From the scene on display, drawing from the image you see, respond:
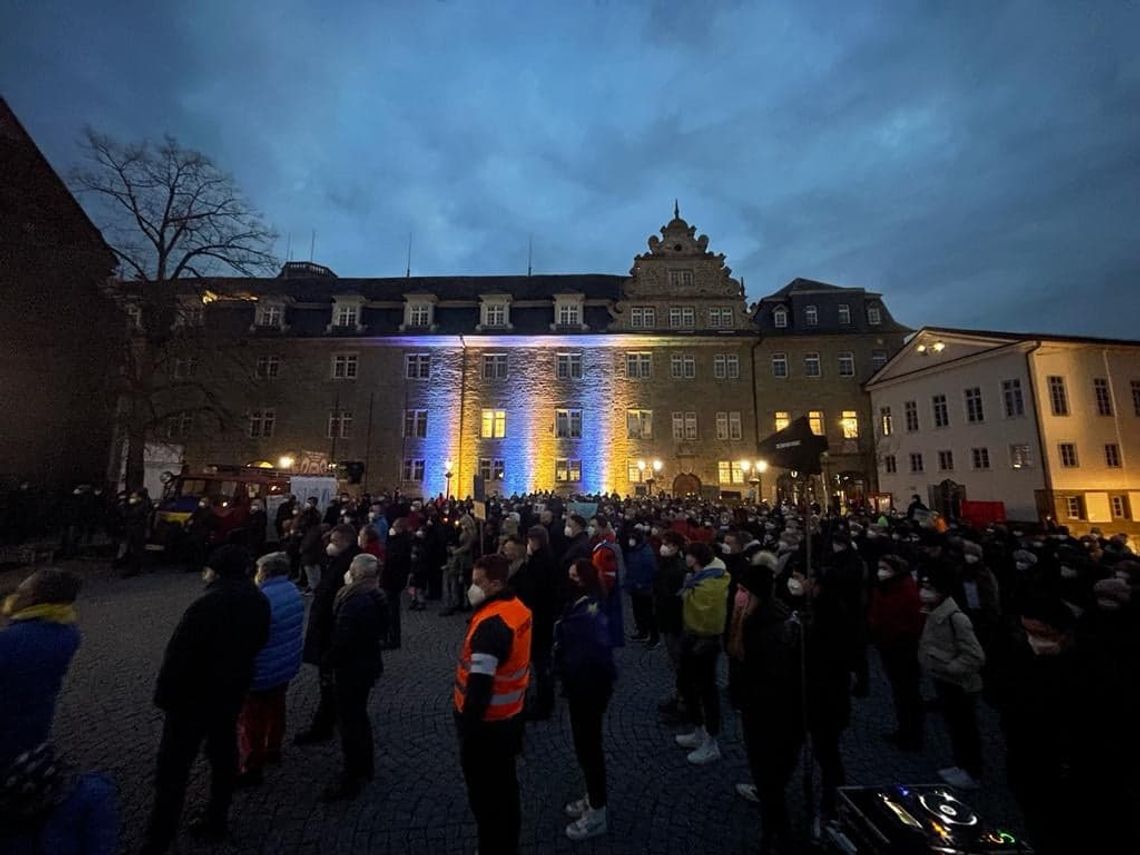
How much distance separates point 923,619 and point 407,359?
102ft

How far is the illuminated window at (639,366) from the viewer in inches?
1248

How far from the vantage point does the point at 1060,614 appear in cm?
309

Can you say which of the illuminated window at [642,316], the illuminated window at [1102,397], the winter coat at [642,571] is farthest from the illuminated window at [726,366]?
the winter coat at [642,571]

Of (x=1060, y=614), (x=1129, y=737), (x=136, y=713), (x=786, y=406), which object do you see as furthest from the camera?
(x=786, y=406)

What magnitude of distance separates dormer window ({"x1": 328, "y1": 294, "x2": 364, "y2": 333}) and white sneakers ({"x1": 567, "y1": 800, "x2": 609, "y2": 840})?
33.4 metres

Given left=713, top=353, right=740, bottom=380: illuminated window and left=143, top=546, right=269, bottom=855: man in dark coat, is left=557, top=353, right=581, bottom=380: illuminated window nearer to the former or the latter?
left=713, top=353, right=740, bottom=380: illuminated window

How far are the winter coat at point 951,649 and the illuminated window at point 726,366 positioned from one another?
27.4 metres

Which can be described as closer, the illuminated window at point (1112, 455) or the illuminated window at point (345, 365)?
the illuminated window at point (1112, 455)

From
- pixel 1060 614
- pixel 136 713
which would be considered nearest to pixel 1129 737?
pixel 1060 614

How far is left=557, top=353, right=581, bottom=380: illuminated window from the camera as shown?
32.1 m

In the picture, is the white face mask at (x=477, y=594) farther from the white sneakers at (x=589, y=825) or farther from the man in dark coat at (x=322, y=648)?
the man in dark coat at (x=322, y=648)

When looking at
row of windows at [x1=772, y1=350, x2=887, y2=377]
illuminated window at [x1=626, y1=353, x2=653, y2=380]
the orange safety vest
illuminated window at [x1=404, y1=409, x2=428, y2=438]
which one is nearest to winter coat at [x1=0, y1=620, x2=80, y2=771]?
the orange safety vest

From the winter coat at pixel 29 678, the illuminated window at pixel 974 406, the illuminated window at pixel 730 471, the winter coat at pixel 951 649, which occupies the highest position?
the illuminated window at pixel 974 406

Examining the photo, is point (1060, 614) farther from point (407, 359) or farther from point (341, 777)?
point (407, 359)
